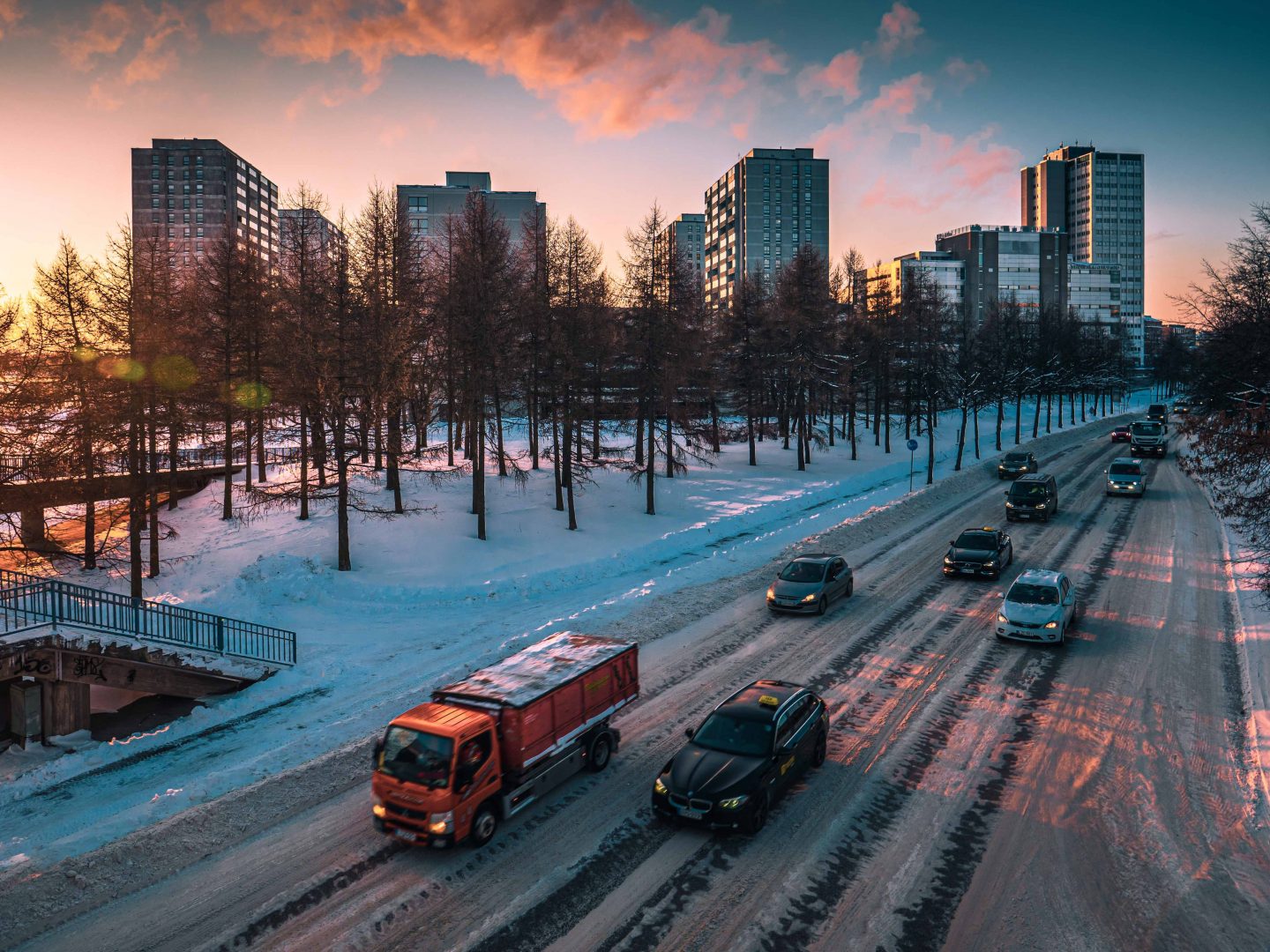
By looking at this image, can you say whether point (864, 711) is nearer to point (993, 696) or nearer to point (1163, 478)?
point (993, 696)

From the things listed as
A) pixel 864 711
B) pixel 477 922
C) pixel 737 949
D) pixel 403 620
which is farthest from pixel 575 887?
pixel 403 620

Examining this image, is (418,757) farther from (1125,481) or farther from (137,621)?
(1125,481)

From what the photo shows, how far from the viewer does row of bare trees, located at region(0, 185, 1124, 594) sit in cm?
2325

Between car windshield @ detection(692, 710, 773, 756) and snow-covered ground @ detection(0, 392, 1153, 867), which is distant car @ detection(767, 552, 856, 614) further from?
car windshield @ detection(692, 710, 773, 756)

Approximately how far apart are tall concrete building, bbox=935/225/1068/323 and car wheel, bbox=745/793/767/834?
169 m

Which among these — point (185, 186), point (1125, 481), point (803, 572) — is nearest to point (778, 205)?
point (185, 186)

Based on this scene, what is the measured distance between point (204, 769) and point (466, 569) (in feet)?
→ 43.5

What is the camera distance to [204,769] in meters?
14.2

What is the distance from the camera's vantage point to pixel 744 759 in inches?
476

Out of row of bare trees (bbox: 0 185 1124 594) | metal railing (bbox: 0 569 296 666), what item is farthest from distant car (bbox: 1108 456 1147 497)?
metal railing (bbox: 0 569 296 666)

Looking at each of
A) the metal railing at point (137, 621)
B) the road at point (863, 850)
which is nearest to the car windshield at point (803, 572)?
the road at point (863, 850)

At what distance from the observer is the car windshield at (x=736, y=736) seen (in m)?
12.3

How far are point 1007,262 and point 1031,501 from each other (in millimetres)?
149844

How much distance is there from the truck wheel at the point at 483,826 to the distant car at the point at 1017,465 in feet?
149
